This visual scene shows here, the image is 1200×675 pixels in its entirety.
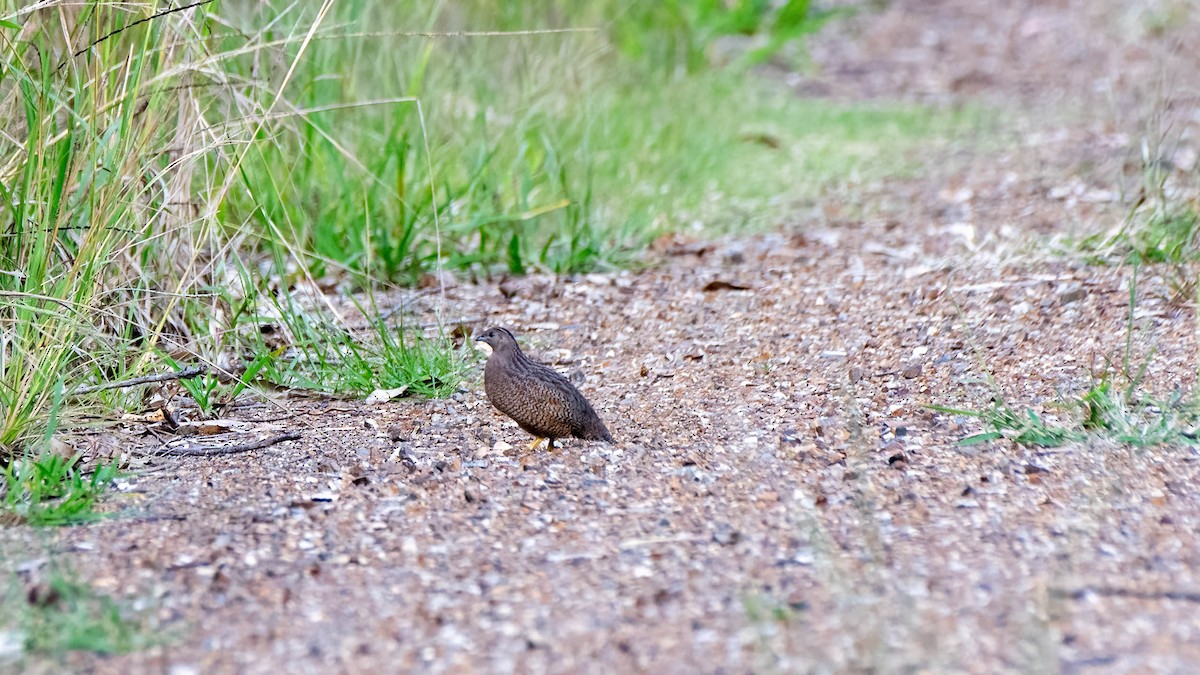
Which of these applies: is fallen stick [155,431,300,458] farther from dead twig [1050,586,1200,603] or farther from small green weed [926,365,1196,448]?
dead twig [1050,586,1200,603]

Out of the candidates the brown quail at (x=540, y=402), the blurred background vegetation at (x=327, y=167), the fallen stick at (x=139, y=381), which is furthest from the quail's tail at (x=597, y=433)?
the fallen stick at (x=139, y=381)

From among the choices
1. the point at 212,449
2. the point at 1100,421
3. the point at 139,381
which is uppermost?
the point at 1100,421

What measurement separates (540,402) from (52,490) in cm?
115

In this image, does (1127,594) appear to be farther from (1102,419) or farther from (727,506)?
(1102,419)

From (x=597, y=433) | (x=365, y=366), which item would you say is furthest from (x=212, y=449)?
(x=597, y=433)

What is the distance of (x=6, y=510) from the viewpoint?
3.06 metres

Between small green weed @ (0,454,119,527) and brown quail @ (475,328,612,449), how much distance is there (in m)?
0.95

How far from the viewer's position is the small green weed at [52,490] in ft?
9.98

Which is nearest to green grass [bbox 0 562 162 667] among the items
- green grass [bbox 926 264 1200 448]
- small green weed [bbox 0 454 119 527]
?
small green weed [bbox 0 454 119 527]

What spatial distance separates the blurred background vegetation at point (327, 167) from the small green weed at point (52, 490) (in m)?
0.14

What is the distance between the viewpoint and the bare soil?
2.45 meters

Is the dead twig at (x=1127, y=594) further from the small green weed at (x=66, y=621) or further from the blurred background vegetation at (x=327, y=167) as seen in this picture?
the blurred background vegetation at (x=327, y=167)

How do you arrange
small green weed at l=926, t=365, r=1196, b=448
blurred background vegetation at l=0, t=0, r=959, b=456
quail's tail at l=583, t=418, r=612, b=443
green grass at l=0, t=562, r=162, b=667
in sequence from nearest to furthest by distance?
green grass at l=0, t=562, r=162, b=667 < small green weed at l=926, t=365, r=1196, b=448 < blurred background vegetation at l=0, t=0, r=959, b=456 < quail's tail at l=583, t=418, r=612, b=443

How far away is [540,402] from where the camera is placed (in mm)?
3609
